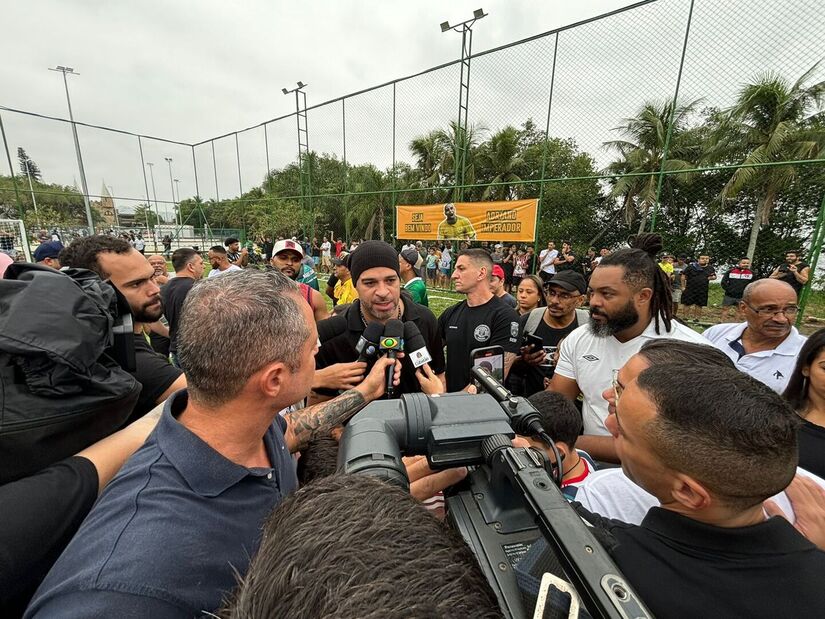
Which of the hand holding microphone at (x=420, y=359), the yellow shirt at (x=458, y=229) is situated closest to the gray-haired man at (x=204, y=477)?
the hand holding microphone at (x=420, y=359)


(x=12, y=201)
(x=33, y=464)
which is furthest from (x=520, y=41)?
(x=12, y=201)

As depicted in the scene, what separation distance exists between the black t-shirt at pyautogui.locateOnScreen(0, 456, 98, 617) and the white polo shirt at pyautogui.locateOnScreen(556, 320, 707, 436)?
2.38 m

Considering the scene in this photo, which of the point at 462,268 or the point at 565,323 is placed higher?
the point at 462,268

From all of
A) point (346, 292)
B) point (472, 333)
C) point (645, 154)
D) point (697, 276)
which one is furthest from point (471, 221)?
point (645, 154)

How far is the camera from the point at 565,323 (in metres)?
Answer: 3.59

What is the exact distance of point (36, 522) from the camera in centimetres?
86

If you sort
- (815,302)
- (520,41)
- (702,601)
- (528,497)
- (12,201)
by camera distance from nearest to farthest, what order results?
(528,497) < (702,601) < (815,302) < (520,41) < (12,201)

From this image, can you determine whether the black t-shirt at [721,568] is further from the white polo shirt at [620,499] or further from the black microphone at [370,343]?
the black microphone at [370,343]

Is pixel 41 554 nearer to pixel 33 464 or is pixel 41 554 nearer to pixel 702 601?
pixel 33 464

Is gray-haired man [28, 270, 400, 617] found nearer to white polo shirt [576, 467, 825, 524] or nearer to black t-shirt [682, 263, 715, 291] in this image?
white polo shirt [576, 467, 825, 524]

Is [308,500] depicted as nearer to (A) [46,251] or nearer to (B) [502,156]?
(A) [46,251]

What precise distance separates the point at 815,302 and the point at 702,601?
37.6 feet

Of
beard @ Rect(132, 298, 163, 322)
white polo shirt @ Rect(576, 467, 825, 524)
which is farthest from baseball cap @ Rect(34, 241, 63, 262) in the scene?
white polo shirt @ Rect(576, 467, 825, 524)

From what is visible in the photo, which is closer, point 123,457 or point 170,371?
point 123,457
